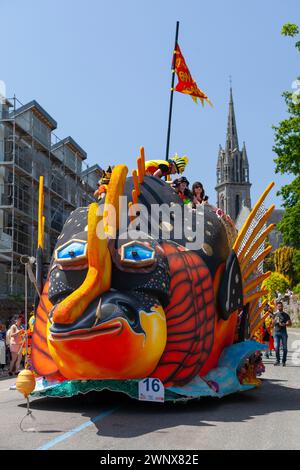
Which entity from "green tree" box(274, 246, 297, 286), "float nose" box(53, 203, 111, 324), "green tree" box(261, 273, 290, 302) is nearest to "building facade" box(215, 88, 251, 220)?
"green tree" box(274, 246, 297, 286)

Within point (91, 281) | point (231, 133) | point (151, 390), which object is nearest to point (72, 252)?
point (91, 281)

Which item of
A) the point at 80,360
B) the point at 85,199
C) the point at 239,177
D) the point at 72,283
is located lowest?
the point at 80,360

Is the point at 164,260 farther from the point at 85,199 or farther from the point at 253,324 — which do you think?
the point at 85,199

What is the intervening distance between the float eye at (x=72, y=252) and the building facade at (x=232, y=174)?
395 feet

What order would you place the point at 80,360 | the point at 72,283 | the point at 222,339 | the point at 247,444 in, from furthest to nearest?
the point at 222,339
the point at 72,283
the point at 80,360
the point at 247,444

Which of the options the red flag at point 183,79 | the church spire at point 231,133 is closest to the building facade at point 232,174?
the church spire at point 231,133

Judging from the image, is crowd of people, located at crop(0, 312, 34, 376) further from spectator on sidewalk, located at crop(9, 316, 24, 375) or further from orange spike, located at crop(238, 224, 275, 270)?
orange spike, located at crop(238, 224, 275, 270)

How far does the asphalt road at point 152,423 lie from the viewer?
250 inches

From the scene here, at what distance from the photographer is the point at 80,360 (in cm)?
784

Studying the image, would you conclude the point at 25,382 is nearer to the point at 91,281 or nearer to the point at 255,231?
the point at 91,281

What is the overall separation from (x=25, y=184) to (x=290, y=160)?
14766mm

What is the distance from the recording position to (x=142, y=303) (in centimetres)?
816
